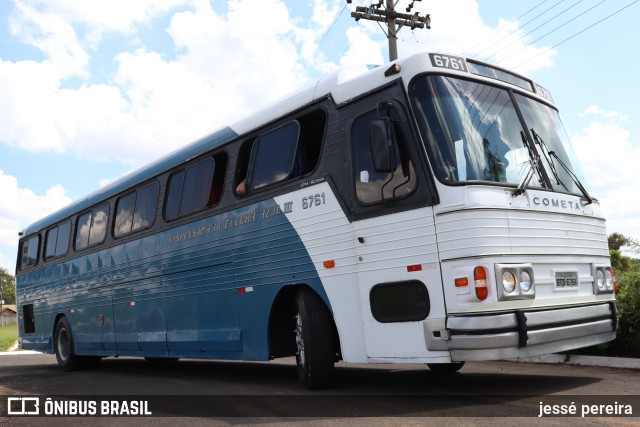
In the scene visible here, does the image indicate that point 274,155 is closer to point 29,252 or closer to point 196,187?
point 196,187

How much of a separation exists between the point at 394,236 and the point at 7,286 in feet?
528

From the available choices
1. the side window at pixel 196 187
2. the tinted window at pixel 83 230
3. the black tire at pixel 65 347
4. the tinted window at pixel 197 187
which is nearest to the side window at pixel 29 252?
the black tire at pixel 65 347

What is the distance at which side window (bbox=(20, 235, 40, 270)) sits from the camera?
16.8m

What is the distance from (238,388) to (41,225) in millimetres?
9906

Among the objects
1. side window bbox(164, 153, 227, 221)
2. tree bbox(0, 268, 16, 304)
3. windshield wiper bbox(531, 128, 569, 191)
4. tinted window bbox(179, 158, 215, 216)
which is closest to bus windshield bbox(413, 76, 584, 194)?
windshield wiper bbox(531, 128, 569, 191)

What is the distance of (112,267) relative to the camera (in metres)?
12.5

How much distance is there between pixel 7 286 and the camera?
490 ft

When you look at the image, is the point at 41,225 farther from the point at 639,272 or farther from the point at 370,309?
the point at 639,272

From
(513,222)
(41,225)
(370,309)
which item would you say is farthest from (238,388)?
(41,225)

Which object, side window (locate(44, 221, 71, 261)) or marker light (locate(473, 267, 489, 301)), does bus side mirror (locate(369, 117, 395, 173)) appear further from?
side window (locate(44, 221, 71, 261))

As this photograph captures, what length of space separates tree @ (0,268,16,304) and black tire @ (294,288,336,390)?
152 metres

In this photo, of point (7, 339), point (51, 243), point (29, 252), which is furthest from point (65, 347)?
point (7, 339)

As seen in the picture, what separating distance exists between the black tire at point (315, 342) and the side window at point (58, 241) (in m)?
9.01

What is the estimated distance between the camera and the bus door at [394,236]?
Answer: 20.3 ft
